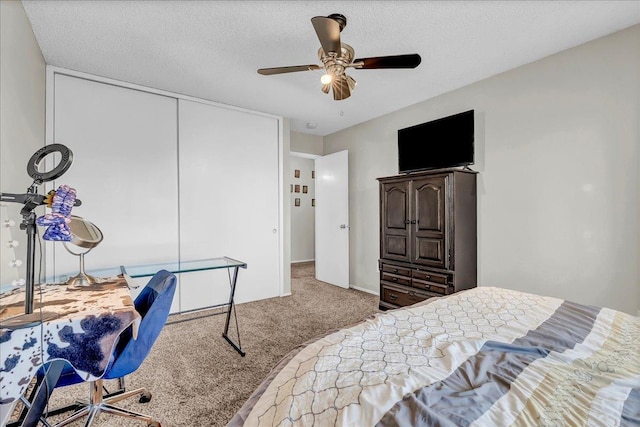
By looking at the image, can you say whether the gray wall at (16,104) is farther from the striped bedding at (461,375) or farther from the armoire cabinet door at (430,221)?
the armoire cabinet door at (430,221)

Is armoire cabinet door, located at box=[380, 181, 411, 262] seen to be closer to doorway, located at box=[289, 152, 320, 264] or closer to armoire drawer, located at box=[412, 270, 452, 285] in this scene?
armoire drawer, located at box=[412, 270, 452, 285]

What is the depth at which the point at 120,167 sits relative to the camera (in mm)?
3197

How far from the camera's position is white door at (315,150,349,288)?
478 cm

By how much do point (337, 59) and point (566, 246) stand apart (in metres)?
2.56

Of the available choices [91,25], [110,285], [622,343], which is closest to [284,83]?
[91,25]

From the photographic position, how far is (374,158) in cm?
445

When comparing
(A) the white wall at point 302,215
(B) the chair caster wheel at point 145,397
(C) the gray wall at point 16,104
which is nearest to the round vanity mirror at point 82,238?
(C) the gray wall at point 16,104

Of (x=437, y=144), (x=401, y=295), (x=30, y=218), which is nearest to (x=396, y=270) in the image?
(x=401, y=295)

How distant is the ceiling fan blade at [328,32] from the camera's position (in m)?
1.70

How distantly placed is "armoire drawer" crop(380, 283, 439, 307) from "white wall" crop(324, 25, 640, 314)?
0.72 m

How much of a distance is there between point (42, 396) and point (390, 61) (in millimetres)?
2631

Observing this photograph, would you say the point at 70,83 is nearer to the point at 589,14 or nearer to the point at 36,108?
the point at 36,108

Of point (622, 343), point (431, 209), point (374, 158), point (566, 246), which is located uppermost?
point (374, 158)

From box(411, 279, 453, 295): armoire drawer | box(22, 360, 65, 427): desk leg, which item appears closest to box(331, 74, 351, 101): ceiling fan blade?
box(411, 279, 453, 295): armoire drawer
